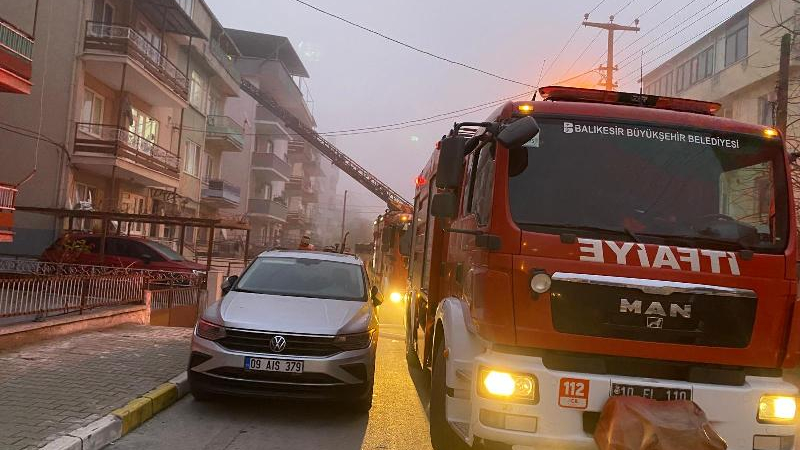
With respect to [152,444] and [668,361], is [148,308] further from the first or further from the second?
[668,361]

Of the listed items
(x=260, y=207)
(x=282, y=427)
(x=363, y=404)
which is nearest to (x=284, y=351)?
(x=282, y=427)

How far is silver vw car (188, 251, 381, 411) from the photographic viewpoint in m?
5.62

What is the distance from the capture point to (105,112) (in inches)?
836

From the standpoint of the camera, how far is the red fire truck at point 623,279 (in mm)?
3729

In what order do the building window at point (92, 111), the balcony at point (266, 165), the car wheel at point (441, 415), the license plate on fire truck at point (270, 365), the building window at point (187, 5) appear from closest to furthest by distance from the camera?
the car wheel at point (441, 415)
the license plate on fire truck at point (270, 365)
the building window at point (92, 111)
the building window at point (187, 5)
the balcony at point (266, 165)

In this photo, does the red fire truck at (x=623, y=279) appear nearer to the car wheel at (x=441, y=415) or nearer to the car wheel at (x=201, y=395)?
the car wheel at (x=441, y=415)

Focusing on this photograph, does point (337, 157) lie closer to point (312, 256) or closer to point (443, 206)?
point (312, 256)

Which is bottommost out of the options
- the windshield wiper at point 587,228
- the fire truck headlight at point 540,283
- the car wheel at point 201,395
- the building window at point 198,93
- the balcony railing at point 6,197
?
the car wheel at point 201,395

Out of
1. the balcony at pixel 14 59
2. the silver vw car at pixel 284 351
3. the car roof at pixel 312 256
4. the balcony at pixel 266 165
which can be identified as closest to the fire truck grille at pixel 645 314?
the silver vw car at pixel 284 351

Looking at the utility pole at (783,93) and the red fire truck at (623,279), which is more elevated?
the utility pole at (783,93)

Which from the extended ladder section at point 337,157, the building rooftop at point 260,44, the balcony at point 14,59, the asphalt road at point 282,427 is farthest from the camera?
the building rooftop at point 260,44

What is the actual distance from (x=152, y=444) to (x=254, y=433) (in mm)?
862

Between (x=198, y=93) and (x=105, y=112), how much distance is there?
898 cm

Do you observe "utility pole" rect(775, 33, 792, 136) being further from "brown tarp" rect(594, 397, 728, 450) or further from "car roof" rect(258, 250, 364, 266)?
"brown tarp" rect(594, 397, 728, 450)
